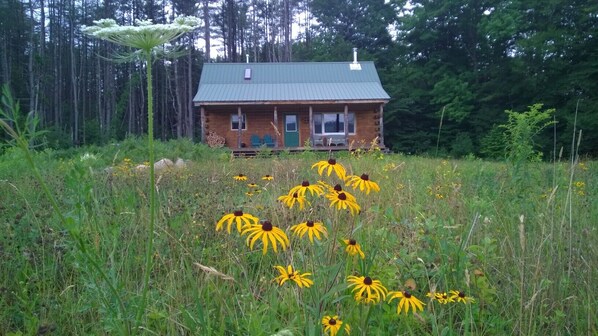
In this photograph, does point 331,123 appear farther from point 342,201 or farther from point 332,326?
point 332,326

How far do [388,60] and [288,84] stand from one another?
1336cm

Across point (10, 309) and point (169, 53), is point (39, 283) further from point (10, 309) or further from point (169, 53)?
point (169, 53)

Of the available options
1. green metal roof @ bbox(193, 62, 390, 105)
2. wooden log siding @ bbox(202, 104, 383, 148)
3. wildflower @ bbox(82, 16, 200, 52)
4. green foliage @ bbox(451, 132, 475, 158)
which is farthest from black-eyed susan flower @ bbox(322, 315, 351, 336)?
green foliage @ bbox(451, 132, 475, 158)

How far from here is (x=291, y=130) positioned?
2250 cm

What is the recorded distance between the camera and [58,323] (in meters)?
2.07

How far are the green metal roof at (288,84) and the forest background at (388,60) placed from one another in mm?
2953

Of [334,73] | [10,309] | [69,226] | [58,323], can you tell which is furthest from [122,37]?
[334,73]

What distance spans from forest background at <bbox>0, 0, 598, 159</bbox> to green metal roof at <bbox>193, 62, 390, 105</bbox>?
9.69ft

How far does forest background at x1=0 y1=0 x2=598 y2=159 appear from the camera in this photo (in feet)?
76.1

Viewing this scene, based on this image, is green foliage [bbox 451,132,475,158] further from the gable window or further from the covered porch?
the gable window

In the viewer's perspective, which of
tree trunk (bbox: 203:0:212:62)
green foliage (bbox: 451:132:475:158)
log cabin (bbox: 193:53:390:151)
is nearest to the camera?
log cabin (bbox: 193:53:390:151)

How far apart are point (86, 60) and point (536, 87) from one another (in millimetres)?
37341

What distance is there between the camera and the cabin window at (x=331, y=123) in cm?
2231

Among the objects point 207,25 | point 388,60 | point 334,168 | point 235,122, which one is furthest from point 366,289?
point 207,25
